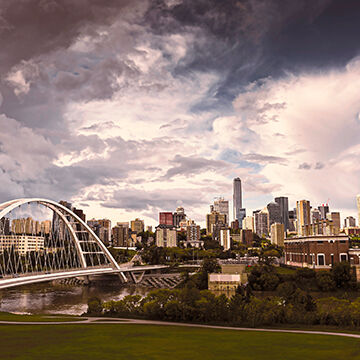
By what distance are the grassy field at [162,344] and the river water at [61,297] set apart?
81.2 feet

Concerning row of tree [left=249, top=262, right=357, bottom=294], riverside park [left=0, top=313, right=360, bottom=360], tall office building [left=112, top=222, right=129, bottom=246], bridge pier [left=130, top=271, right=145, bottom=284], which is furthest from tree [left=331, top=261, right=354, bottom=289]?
tall office building [left=112, top=222, right=129, bottom=246]

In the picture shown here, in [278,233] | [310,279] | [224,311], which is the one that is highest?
[278,233]

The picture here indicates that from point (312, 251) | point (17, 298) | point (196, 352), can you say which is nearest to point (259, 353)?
point (196, 352)

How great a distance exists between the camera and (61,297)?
63281 mm

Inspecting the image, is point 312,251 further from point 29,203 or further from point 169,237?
point 169,237

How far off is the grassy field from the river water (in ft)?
81.2

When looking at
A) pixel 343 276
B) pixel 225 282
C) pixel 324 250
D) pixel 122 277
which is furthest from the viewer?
pixel 122 277

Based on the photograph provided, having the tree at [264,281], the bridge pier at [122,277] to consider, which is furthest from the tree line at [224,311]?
the bridge pier at [122,277]

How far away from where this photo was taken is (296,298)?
1516 inches

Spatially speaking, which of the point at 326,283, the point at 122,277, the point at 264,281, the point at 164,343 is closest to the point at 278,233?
the point at 122,277

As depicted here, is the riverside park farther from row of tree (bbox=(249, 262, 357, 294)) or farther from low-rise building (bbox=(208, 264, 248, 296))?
row of tree (bbox=(249, 262, 357, 294))

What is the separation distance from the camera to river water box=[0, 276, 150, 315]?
4943 centimetres

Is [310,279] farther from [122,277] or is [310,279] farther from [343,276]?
[122,277]

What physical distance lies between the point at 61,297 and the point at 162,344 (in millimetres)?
47945
